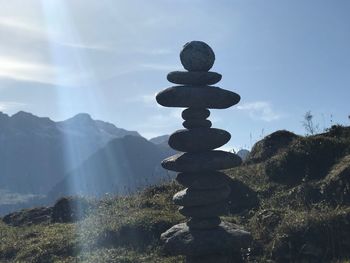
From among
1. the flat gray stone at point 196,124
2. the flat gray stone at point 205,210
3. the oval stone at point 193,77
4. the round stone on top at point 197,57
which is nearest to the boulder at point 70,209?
the flat gray stone at point 205,210

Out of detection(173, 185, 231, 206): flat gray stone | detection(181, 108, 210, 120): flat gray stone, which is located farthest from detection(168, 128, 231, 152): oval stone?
detection(173, 185, 231, 206): flat gray stone

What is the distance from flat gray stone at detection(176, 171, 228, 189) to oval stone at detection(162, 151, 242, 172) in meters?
0.22

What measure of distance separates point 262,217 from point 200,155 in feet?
11.0

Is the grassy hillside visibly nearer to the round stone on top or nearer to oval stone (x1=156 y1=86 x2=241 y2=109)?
oval stone (x1=156 y1=86 x2=241 y2=109)

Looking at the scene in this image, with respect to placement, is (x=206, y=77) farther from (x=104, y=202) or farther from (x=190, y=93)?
(x=104, y=202)

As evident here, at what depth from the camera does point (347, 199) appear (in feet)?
53.1

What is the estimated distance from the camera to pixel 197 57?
1462 cm

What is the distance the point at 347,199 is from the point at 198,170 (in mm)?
5344

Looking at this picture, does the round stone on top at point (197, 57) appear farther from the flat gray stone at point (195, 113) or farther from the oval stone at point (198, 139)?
the oval stone at point (198, 139)

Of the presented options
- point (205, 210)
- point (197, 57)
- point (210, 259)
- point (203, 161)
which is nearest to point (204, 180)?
point (203, 161)

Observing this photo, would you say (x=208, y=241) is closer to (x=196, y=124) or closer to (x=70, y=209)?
(x=196, y=124)

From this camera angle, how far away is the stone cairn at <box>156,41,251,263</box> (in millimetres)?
14031

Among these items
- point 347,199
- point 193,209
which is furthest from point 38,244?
point 347,199

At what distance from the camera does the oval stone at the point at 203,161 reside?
14.2 metres
